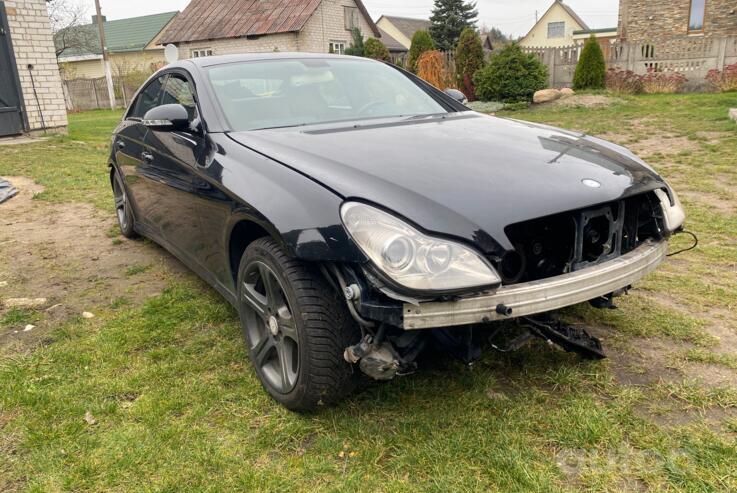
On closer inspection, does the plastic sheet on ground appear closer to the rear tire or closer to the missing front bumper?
the rear tire

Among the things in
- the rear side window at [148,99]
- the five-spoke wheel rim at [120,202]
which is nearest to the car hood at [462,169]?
the rear side window at [148,99]

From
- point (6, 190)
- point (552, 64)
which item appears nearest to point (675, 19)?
point (552, 64)

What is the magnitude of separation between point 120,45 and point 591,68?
37836 mm

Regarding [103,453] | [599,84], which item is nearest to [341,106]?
[103,453]

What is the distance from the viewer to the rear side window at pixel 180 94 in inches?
130

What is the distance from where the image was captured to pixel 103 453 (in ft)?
7.49

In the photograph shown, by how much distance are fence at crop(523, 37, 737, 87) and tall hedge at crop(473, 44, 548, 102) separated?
242cm

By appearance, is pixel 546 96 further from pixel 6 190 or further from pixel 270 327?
pixel 270 327

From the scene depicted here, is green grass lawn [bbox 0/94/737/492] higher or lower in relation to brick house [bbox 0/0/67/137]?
lower

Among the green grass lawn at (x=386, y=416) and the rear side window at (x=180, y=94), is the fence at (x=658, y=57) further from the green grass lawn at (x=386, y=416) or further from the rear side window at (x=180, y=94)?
the rear side window at (x=180, y=94)

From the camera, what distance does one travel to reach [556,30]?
62.9 meters

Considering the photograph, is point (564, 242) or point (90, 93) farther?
point (90, 93)

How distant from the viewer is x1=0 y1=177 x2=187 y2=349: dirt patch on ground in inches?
147

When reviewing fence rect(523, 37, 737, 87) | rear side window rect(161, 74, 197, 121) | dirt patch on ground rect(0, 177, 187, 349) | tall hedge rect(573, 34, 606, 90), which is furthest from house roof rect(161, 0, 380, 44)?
rear side window rect(161, 74, 197, 121)
